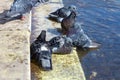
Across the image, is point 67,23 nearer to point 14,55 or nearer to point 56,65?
point 56,65

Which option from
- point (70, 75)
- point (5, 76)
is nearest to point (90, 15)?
point (70, 75)

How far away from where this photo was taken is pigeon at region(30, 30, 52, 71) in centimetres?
592

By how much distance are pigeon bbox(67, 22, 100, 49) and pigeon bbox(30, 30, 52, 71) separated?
1023 mm

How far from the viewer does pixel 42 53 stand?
619cm

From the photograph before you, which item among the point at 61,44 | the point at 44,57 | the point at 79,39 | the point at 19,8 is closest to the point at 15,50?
the point at 44,57

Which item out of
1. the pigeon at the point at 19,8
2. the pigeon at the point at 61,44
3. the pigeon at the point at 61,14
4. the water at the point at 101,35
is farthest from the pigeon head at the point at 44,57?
the pigeon at the point at 61,14

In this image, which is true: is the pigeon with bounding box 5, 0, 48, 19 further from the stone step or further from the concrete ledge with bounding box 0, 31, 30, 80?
the concrete ledge with bounding box 0, 31, 30, 80

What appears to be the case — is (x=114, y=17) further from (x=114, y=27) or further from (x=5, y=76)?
(x=5, y=76)

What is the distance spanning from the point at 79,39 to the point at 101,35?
1104mm

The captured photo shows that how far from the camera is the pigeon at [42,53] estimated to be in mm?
5922

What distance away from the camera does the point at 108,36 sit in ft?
27.5

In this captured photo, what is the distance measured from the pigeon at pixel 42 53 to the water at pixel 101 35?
0.90 m

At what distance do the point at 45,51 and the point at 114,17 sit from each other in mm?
3927

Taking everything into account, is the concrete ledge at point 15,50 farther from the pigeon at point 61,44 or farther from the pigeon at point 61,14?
the pigeon at point 61,14
